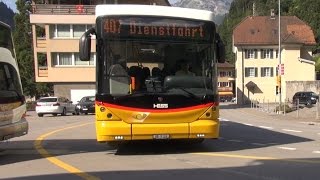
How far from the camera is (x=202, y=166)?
1076 cm

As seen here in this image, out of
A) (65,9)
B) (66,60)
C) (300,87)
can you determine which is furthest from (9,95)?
(300,87)

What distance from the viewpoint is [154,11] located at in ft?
42.2

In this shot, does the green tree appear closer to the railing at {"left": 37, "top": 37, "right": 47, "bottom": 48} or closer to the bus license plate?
the railing at {"left": 37, "top": 37, "right": 47, "bottom": 48}

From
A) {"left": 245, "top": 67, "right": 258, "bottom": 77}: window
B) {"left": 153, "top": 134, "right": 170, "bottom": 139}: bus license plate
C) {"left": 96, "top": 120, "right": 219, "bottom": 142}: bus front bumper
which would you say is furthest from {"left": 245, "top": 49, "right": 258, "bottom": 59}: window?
{"left": 153, "top": 134, "right": 170, "bottom": 139}: bus license plate

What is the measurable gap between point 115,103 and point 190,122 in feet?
5.77

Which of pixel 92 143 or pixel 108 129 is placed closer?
pixel 108 129

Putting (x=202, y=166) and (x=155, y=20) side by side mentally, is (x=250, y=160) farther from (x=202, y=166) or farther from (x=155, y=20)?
(x=155, y=20)

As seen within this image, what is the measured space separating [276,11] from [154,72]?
416 ft

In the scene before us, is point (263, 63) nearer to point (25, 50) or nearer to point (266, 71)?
point (266, 71)

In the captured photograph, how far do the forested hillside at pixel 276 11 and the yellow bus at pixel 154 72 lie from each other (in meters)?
99.9

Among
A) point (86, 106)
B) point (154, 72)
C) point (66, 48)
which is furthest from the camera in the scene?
point (66, 48)

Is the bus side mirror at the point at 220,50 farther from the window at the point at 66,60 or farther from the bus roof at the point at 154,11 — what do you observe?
the window at the point at 66,60

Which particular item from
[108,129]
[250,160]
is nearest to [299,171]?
[250,160]

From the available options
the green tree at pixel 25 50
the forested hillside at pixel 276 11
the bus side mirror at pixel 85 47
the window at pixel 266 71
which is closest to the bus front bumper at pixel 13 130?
the bus side mirror at pixel 85 47
